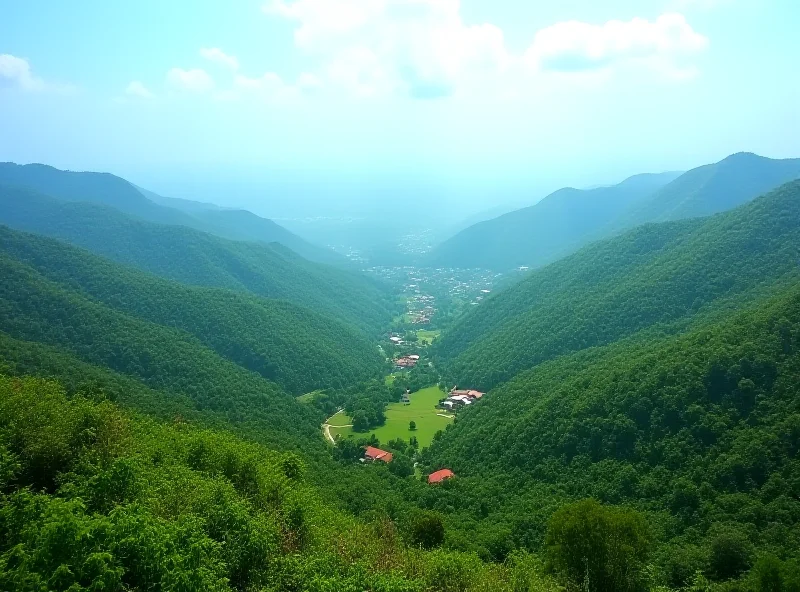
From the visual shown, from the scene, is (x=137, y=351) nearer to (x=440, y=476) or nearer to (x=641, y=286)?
(x=440, y=476)

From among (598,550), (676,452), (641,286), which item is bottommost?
(676,452)

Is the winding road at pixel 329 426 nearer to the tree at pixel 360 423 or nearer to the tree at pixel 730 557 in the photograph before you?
the tree at pixel 360 423

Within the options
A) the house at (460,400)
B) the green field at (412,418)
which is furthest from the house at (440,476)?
the house at (460,400)

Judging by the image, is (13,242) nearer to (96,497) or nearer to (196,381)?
(196,381)

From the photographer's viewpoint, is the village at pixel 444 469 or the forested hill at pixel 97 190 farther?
the forested hill at pixel 97 190

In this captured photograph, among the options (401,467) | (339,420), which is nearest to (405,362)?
(339,420)

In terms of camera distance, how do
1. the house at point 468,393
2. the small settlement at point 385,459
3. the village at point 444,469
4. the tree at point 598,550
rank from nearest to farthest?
the tree at point 598,550 < the small settlement at point 385,459 < the village at point 444,469 < the house at point 468,393

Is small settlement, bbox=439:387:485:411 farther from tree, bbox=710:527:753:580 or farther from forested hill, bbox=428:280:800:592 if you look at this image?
tree, bbox=710:527:753:580
